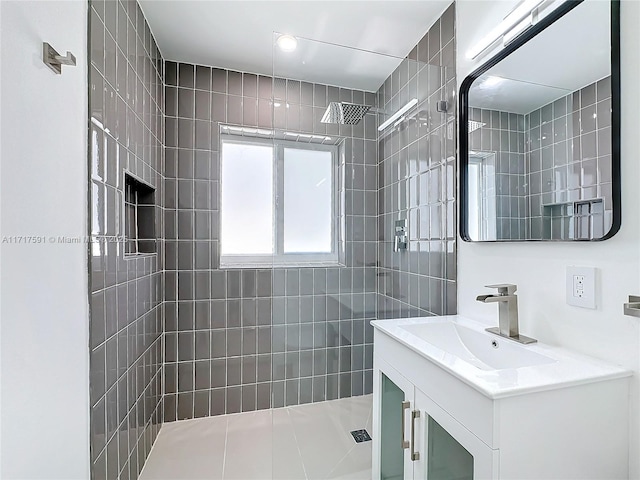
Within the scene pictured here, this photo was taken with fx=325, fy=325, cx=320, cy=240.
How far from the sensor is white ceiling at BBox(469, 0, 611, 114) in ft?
3.36

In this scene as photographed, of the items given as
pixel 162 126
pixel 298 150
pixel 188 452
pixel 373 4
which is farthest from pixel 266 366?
pixel 373 4

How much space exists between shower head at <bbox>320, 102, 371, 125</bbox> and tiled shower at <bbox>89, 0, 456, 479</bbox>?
0.04 m

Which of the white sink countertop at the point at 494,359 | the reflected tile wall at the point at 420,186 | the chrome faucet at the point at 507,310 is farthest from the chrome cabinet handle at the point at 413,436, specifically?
the reflected tile wall at the point at 420,186

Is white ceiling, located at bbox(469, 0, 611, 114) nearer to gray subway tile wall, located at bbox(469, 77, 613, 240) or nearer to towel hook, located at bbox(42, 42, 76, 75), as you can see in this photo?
gray subway tile wall, located at bbox(469, 77, 613, 240)

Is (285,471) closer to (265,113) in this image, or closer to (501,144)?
(501,144)

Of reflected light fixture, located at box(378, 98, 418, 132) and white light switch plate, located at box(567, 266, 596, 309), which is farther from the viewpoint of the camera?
reflected light fixture, located at box(378, 98, 418, 132)

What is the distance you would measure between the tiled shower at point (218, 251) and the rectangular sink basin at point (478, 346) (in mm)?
265

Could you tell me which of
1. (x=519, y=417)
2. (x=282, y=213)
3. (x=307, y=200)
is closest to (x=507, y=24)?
(x=307, y=200)

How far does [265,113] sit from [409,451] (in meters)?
2.24

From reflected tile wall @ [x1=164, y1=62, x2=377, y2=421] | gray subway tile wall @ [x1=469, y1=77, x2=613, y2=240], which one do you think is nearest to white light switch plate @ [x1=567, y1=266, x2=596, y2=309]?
gray subway tile wall @ [x1=469, y1=77, x2=613, y2=240]

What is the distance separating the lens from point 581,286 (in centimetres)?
106

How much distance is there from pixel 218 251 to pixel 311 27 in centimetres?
156

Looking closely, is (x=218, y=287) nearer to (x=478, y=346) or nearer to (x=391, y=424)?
(x=391, y=424)

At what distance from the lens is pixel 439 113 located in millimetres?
1767
